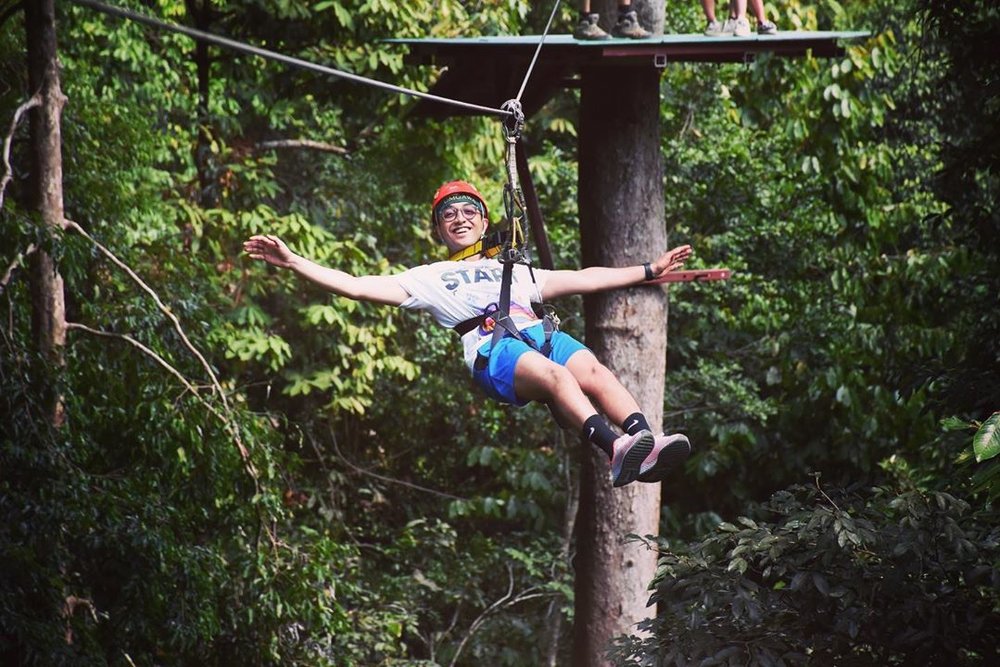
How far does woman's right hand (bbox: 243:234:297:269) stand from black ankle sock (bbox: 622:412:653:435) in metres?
1.05

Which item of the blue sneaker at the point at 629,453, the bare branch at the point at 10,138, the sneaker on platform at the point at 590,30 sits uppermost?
the sneaker on platform at the point at 590,30

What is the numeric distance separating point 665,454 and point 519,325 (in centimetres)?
70

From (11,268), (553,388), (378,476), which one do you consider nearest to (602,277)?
(553,388)

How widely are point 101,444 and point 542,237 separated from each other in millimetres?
2491

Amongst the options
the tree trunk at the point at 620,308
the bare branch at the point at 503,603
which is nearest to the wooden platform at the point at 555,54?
the tree trunk at the point at 620,308

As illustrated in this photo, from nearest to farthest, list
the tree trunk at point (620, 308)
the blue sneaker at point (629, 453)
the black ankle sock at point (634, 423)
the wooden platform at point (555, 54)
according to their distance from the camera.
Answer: the blue sneaker at point (629, 453) → the black ankle sock at point (634, 423) → the wooden platform at point (555, 54) → the tree trunk at point (620, 308)

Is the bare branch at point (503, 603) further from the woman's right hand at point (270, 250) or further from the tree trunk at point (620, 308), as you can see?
the woman's right hand at point (270, 250)

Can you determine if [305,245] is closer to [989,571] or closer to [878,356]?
[878,356]

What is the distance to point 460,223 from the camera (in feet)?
14.5

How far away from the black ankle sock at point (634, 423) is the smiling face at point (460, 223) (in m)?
0.92

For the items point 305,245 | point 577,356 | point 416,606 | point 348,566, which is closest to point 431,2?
point 305,245

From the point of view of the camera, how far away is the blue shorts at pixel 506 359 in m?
3.95

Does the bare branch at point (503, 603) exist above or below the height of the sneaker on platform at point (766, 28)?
below

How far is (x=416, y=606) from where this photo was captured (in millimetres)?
9555
